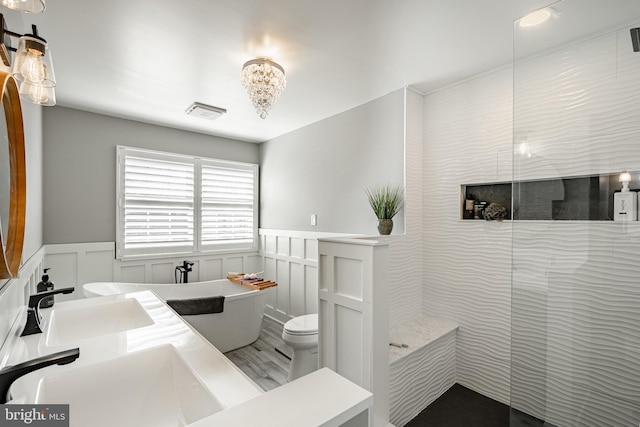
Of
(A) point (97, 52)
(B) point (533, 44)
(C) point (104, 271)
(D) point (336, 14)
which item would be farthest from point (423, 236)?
(C) point (104, 271)

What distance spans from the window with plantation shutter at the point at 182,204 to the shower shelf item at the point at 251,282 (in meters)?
0.53

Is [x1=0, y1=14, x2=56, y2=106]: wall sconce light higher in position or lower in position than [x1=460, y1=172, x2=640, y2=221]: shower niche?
higher

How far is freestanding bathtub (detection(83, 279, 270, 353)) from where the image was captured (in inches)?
111

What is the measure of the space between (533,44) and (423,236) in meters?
1.55

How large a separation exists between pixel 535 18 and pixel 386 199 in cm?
143

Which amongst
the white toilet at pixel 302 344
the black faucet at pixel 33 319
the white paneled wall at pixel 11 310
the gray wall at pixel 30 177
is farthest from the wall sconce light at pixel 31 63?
the white toilet at pixel 302 344

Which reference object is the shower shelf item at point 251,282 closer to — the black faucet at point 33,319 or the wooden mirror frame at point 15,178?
the black faucet at point 33,319

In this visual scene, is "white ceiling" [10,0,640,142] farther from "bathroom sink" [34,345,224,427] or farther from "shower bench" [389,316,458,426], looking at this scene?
"shower bench" [389,316,458,426]

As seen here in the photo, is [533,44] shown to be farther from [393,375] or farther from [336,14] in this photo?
[393,375]

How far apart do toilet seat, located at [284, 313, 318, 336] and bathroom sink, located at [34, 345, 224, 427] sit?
1.33m

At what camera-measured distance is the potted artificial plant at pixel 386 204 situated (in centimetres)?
236

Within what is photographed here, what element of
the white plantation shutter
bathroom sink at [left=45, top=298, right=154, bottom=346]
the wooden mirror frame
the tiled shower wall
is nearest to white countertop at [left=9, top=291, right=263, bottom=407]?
bathroom sink at [left=45, top=298, right=154, bottom=346]

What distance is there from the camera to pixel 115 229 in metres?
3.22

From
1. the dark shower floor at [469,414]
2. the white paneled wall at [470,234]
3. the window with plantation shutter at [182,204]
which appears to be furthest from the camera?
the window with plantation shutter at [182,204]
